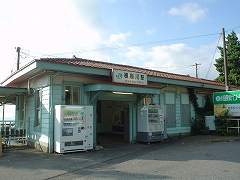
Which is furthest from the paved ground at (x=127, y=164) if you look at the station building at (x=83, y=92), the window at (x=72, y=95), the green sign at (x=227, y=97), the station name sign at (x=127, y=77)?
the green sign at (x=227, y=97)

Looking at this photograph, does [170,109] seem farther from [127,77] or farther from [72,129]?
[72,129]

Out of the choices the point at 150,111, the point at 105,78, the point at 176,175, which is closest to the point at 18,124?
the point at 105,78

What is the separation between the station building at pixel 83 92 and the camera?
519 inches

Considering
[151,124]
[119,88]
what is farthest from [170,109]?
[119,88]

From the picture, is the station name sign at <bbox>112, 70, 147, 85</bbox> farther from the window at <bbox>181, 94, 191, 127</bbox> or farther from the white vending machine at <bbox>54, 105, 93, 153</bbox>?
the window at <bbox>181, 94, 191, 127</bbox>

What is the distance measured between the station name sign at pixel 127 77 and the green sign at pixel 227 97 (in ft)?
22.5

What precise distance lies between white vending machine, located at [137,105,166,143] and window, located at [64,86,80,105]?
3574 millimetres

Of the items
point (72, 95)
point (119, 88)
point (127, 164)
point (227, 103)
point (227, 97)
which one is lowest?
point (127, 164)

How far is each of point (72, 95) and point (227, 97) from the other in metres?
10.4

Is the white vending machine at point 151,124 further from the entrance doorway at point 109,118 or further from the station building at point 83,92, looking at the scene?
the entrance doorway at point 109,118

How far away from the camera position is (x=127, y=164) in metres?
10.2

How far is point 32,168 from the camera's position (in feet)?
31.8

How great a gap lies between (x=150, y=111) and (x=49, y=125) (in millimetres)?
5256

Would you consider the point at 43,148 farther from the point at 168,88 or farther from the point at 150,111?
the point at 168,88
